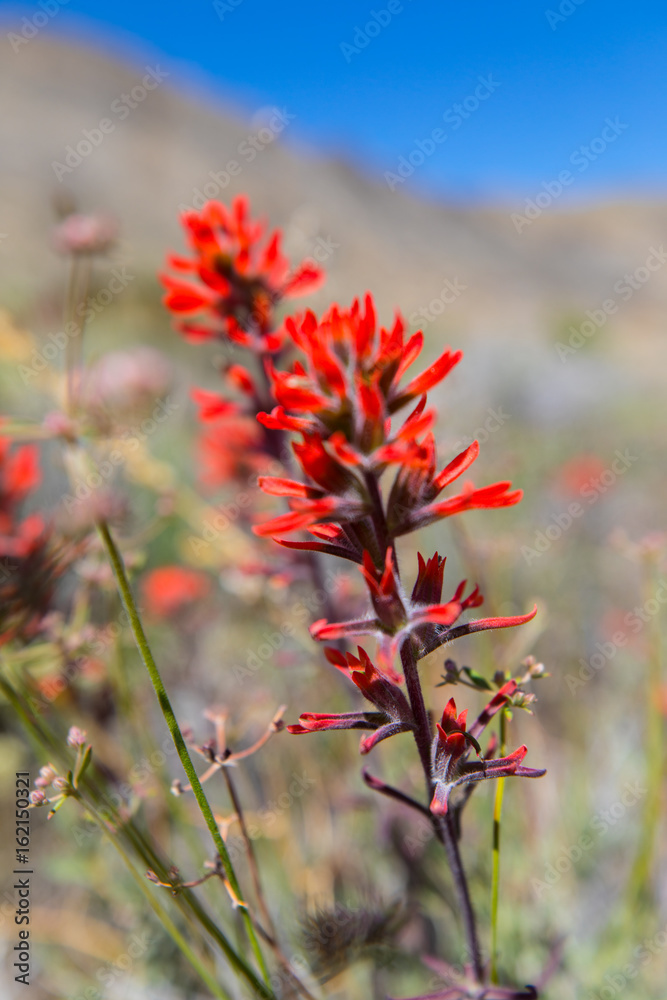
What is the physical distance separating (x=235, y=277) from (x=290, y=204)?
41.7 meters

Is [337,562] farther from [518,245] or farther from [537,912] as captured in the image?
[518,245]

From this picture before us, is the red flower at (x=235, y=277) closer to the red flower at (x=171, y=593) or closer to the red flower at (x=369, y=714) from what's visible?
the red flower at (x=369, y=714)

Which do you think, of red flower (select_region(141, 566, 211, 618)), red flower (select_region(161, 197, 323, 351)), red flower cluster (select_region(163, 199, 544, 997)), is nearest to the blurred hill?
red flower (select_region(141, 566, 211, 618))

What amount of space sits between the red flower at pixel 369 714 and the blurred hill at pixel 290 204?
70.5 ft

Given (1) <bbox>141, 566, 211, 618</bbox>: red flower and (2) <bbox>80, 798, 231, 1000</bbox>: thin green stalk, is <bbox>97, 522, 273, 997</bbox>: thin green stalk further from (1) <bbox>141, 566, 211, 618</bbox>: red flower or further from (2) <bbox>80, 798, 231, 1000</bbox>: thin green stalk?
(1) <bbox>141, 566, 211, 618</bbox>: red flower

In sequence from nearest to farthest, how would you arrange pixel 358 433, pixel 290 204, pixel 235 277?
pixel 358 433
pixel 235 277
pixel 290 204

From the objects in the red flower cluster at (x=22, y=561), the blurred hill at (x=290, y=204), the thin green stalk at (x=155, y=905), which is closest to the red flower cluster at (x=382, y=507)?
the thin green stalk at (x=155, y=905)

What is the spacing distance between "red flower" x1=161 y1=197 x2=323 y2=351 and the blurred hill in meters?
20.9

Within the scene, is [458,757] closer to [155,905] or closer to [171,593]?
[155,905]

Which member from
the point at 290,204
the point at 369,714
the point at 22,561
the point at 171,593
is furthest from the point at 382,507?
the point at 290,204

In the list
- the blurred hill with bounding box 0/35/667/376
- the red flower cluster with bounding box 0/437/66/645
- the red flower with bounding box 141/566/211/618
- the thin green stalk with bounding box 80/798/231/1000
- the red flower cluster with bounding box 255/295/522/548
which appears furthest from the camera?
the blurred hill with bounding box 0/35/667/376

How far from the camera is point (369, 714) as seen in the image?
832mm

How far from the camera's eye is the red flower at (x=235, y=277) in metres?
1.29

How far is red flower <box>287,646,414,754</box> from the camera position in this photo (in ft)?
2.58
